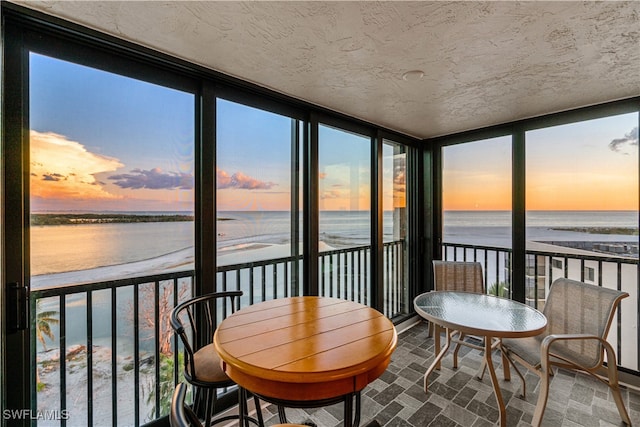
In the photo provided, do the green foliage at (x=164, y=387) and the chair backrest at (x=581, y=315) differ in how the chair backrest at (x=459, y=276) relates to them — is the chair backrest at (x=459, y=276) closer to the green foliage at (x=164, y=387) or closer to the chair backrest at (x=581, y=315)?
the chair backrest at (x=581, y=315)

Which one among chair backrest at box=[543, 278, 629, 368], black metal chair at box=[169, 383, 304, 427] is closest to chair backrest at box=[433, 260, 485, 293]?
chair backrest at box=[543, 278, 629, 368]

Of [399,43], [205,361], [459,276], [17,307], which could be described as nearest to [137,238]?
[17,307]

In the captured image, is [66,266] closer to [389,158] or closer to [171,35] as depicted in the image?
[171,35]

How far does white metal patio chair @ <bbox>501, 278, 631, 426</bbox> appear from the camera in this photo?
6.11ft

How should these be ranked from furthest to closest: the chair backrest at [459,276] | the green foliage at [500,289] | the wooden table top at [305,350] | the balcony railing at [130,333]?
the green foliage at [500,289], the chair backrest at [459,276], the balcony railing at [130,333], the wooden table top at [305,350]

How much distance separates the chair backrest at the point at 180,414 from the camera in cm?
67

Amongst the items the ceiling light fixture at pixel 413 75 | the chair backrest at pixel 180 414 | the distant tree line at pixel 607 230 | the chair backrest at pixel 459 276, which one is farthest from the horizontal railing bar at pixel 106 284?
the distant tree line at pixel 607 230

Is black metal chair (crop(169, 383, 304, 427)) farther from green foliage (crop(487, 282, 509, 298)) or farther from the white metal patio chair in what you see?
green foliage (crop(487, 282, 509, 298))

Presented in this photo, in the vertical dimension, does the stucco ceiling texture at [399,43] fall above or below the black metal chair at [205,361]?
above

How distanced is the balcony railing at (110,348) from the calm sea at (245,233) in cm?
20

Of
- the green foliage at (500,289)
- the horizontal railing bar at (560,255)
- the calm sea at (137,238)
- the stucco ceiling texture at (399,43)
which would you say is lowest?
the green foliage at (500,289)

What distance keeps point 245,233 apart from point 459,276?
2456 mm

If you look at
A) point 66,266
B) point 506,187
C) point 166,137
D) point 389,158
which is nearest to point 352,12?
point 166,137

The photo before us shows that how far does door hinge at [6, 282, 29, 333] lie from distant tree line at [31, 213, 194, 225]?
362mm
